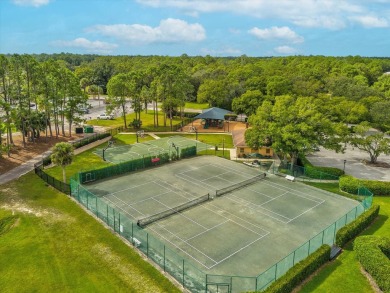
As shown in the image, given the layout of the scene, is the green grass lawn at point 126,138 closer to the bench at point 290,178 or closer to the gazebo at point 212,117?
the gazebo at point 212,117

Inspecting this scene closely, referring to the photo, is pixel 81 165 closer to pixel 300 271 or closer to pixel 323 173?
pixel 323 173

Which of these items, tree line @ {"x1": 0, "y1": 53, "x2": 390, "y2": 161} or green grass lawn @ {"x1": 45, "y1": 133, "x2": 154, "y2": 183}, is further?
tree line @ {"x1": 0, "y1": 53, "x2": 390, "y2": 161}

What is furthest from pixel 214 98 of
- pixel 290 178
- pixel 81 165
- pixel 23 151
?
pixel 23 151

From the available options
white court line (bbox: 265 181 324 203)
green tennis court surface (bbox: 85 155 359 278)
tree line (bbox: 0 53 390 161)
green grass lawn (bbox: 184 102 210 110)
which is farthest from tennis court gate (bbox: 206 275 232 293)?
green grass lawn (bbox: 184 102 210 110)

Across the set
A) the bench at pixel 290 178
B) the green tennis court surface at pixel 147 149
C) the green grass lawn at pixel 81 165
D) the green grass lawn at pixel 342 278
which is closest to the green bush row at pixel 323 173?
the bench at pixel 290 178

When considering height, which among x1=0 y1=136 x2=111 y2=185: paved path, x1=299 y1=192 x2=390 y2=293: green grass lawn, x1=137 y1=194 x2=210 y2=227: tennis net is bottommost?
x1=299 y1=192 x2=390 y2=293: green grass lawn

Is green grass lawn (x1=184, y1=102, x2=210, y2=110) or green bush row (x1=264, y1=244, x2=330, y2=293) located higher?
green grass lawn (x1=184, y1=102, x2=210, y2=110)

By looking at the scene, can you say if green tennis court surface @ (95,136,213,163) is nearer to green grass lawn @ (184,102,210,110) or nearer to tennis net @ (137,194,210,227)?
tennis net @ (137,194,210,227)
